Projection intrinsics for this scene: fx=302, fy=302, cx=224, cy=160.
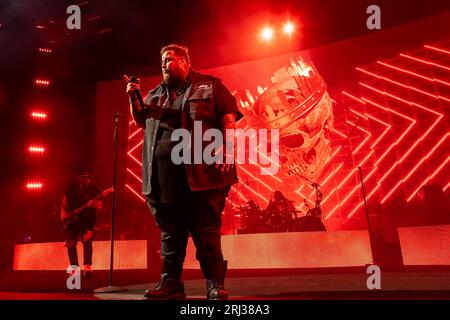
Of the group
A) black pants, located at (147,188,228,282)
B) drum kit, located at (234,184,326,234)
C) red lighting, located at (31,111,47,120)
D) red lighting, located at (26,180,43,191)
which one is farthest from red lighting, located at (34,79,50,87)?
black pants, located at (147,188,228,282)

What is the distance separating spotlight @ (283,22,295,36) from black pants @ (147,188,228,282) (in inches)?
209

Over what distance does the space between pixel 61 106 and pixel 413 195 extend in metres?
7.62

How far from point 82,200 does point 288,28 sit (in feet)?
16.1

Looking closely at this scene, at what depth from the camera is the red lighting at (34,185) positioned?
20.4 feet

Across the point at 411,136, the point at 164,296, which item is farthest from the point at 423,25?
the point at 164,296

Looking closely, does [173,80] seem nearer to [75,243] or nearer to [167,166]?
[167,166]

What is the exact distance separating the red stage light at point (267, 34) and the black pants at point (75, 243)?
4.89 metres

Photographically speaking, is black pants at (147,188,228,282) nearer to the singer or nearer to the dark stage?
the singer

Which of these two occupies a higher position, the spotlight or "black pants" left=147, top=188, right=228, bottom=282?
the spotlight

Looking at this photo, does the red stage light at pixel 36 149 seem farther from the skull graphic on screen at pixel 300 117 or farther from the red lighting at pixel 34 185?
the skull graphic on screen at pixel 300 117

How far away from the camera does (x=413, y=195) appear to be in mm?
5883

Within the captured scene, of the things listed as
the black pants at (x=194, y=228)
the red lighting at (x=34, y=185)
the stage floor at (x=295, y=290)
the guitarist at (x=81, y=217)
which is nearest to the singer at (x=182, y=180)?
the black pants at (x=194, y=228)

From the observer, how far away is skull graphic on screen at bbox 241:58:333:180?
21.3ft

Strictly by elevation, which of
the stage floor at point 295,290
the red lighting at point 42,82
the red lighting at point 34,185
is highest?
the red lighting at point 42,82
